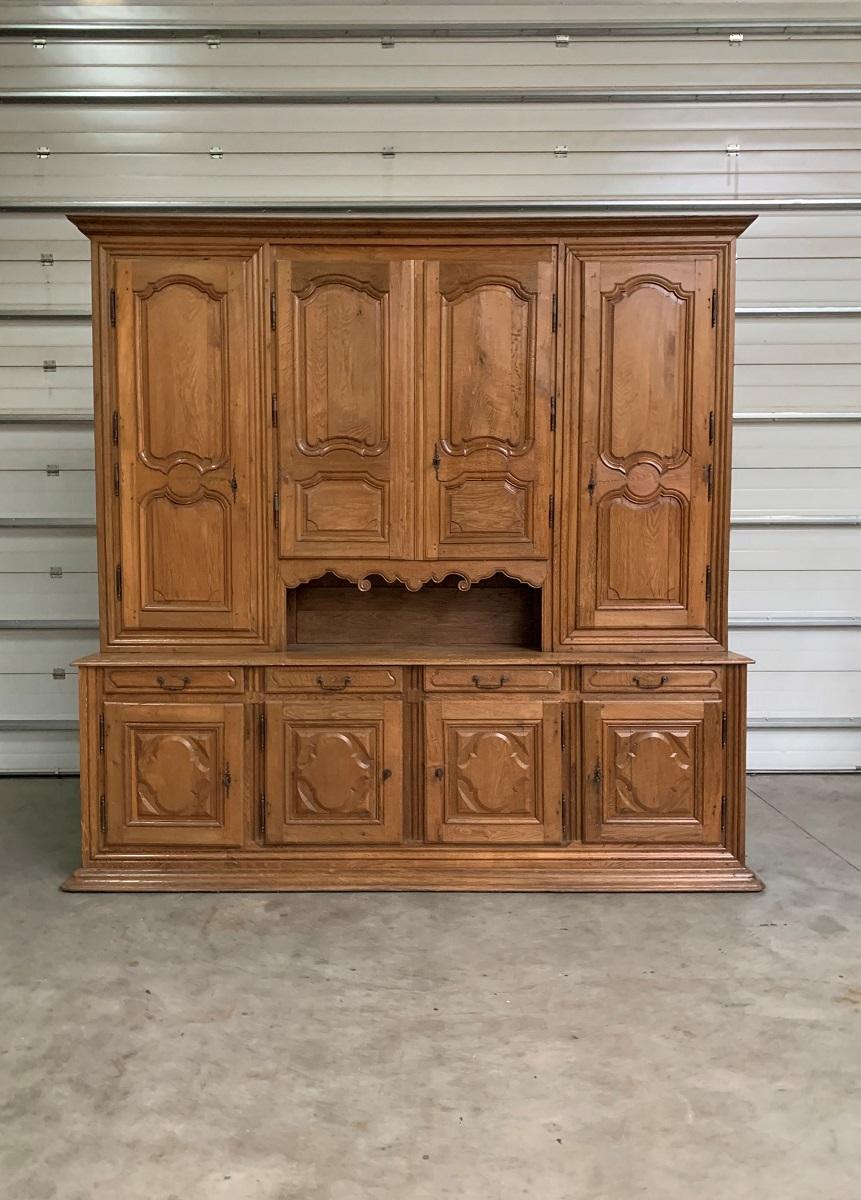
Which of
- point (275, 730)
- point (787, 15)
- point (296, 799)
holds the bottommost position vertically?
point (296, 799)

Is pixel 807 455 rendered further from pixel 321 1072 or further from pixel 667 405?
pixel 321 1072

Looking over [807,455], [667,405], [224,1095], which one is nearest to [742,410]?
[807,455]

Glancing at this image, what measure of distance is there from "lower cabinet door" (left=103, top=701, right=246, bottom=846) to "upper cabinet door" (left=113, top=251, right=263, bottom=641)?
34 centimetres

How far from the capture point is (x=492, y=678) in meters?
3.57

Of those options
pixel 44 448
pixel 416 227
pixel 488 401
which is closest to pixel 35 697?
pixel 44 448

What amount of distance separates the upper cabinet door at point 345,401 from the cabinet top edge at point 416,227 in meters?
0.08

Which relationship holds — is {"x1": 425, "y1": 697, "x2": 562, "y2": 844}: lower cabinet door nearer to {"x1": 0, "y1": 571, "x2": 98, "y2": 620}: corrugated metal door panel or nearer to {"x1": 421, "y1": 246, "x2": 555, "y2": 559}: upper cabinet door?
{"x1": 421, "y1": 246, "x2": 555, "y2": 559}: upper cabinet door

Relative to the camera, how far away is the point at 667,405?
3.59 meters

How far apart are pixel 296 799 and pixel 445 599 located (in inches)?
44.2

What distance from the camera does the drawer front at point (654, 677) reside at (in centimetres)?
357

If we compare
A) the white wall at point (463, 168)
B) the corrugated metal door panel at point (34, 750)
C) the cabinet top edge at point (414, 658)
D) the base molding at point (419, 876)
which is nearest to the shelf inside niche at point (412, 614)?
the cabinet top edge at point (414, 658)

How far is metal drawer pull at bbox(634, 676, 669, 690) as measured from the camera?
11.7 feet

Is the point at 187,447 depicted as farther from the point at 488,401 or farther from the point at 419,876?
the point at 419,876

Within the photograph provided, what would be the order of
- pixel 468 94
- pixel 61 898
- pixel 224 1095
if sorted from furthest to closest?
pixel 468 94 → pixel 61 898 → pixel 224 1095
